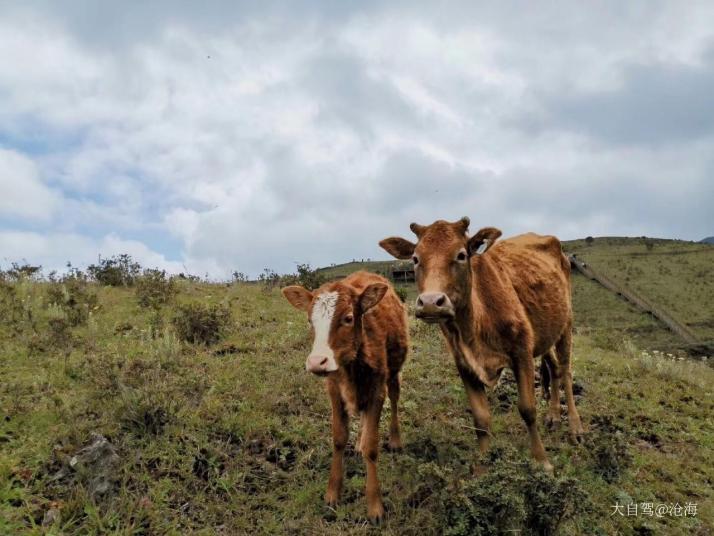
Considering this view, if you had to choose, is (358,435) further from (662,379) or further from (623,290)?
(623,290)

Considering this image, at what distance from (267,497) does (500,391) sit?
190 inches

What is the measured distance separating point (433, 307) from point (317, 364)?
1.28m

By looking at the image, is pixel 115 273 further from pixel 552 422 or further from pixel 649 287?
pixel 649 287

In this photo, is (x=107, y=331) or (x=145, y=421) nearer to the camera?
(x=145, y=421)

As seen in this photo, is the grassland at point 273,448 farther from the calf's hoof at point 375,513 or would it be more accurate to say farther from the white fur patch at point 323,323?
the white fur patch at point 323,323

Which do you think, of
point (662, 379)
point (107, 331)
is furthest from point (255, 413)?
point (662, 379)

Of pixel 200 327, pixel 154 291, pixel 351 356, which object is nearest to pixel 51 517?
pixel 351 356

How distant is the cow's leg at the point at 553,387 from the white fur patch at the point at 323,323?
4539mm

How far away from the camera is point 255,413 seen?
7.54 metres

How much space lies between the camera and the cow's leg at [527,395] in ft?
22.1

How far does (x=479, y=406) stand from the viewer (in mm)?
6832

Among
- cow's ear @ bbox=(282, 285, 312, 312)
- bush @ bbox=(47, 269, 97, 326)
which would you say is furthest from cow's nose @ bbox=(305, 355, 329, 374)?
bush @ bbox=(47, 269, 97, 326)

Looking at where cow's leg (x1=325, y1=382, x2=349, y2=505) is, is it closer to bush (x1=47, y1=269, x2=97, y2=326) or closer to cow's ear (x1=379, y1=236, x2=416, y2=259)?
cow's ear (x1=379, y1=236, x2=416, y2=259)

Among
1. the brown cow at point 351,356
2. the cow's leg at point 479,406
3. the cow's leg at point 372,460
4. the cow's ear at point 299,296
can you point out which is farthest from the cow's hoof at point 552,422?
the cow's ear at point 299,296
